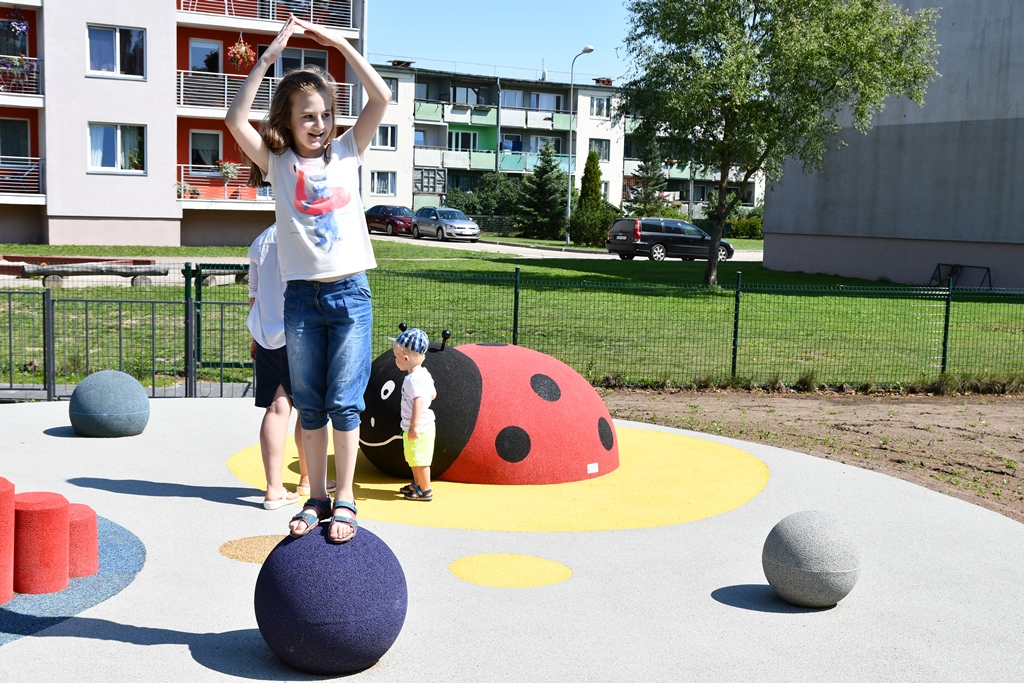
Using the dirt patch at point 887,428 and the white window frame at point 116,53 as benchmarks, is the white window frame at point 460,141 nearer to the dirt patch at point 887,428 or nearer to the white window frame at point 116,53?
the white window frame at point 116,53

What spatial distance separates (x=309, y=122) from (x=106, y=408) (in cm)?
559

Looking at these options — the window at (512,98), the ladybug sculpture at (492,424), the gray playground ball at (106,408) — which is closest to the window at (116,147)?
the gray playground ball at (106,408)

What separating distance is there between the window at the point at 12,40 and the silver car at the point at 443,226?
20.9m

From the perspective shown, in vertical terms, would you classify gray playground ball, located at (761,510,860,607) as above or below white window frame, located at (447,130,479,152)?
below

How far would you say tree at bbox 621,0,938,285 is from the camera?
88.8 feet

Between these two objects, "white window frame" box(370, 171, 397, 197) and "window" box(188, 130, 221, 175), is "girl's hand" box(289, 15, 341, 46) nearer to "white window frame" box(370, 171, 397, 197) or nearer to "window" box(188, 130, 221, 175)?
"window" box(188, 130, 221, 175)

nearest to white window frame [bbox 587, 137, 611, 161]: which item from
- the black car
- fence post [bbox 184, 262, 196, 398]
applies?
the black car

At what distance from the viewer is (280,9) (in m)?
39.5

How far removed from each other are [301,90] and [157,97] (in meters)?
34.2

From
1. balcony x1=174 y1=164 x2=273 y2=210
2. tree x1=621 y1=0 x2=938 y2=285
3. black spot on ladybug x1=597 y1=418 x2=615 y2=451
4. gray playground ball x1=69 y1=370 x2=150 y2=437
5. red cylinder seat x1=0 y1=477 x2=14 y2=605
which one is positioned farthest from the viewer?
balcony x1=174 y1=164 x2=273 y2=210

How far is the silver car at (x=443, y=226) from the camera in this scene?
51469 millimetres

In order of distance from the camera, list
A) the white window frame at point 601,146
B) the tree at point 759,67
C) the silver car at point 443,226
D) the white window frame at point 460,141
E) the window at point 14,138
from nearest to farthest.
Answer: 1. the tree at point 759,67
2. the window at point 14,138
3. the silver car at point 443,226
4. the white window frame at point 460,141
5. the white window frame at point 601,146

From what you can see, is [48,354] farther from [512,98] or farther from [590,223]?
[512,98]

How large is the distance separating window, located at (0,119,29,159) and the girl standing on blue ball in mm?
35531
